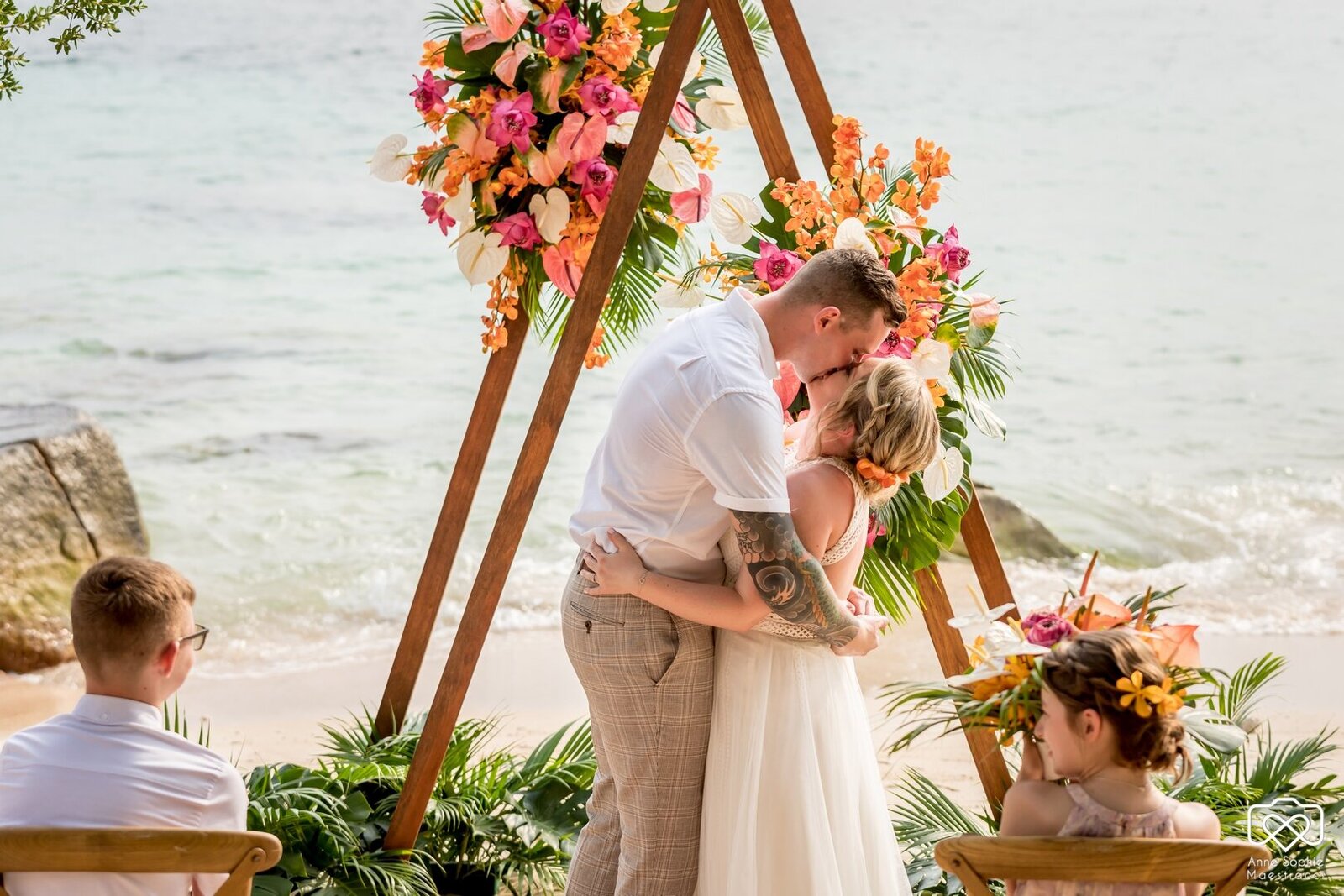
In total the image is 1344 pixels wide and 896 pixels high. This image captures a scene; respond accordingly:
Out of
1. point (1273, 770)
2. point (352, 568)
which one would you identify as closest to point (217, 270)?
point (352, 568)

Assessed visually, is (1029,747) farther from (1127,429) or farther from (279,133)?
(279,133)

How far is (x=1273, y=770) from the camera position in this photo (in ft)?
10.0

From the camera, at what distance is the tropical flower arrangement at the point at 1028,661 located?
1.97 metres

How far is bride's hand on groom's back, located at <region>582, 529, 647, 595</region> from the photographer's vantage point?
235 centimetres

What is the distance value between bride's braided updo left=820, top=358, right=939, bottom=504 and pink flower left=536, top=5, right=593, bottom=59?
110 cm

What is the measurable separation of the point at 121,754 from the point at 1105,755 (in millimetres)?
1457

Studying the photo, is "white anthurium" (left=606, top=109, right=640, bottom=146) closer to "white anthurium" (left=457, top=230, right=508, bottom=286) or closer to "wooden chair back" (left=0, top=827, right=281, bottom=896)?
"white anthurium" (left=457, top=230, right=508, bottom=286)

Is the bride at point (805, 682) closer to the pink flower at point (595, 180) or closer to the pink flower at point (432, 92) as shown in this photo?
the pink flower at point (595, 180)

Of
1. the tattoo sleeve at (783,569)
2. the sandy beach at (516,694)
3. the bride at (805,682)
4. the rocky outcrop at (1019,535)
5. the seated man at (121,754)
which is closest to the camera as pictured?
the seated man at (121,754)

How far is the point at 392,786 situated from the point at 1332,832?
7.33ft

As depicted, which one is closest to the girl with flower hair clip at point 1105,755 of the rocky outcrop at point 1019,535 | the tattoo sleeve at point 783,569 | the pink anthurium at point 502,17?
the tattoo sleeve at point 783,569

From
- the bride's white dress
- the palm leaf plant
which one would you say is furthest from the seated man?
the palm leaf plant

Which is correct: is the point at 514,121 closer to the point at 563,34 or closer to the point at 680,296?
the point at 563,34

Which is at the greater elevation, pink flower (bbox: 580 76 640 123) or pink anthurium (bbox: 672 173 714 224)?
pink flower (bbox: 580 76 640 123)
